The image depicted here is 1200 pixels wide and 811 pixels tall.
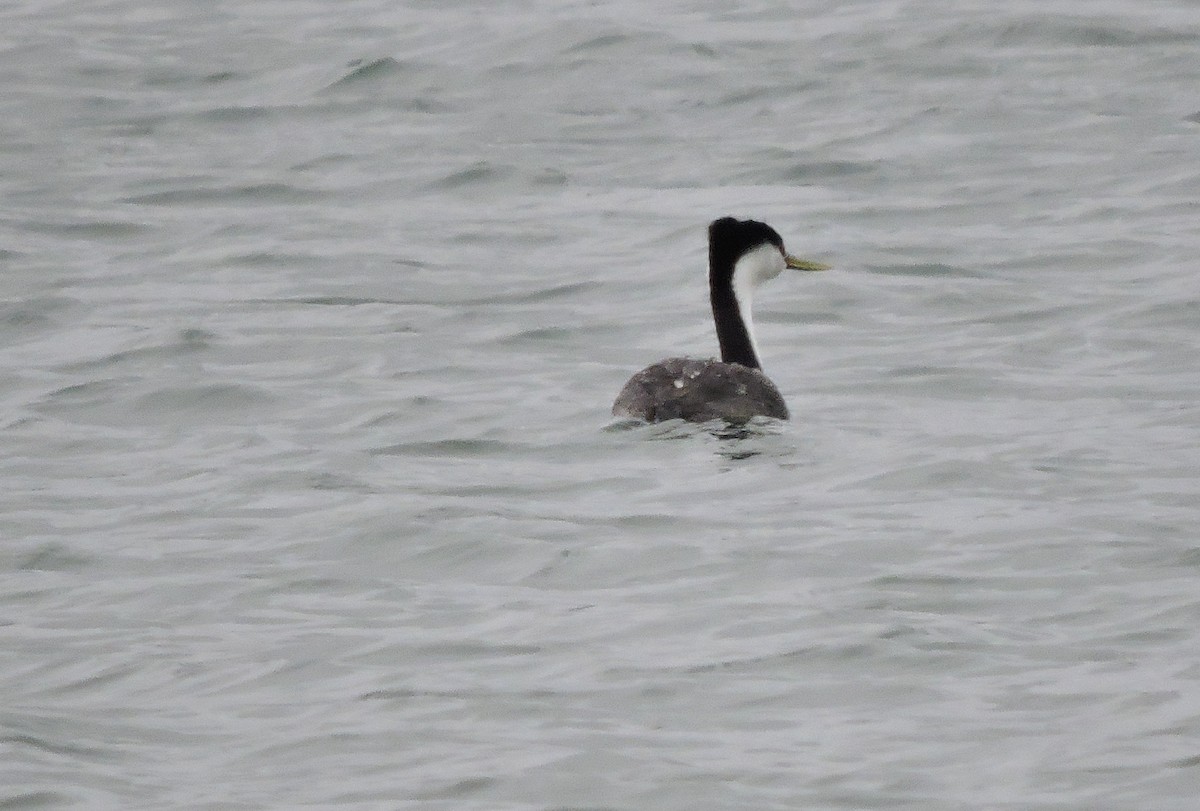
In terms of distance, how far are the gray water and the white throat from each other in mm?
481

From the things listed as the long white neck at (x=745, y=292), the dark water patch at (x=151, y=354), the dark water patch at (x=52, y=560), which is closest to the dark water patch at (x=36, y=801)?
the dark water patch at (x=52, y=560)

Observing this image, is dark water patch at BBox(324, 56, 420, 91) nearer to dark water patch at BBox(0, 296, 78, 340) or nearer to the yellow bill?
dark water patch at BBox(0, 296, 78, 340)

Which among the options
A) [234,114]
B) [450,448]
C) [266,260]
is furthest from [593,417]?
[234,114]

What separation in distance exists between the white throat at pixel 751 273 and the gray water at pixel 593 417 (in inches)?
18.9

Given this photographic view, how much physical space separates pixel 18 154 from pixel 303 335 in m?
6.39

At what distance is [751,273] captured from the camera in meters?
12.8

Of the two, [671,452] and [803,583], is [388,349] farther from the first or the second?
[803,583]

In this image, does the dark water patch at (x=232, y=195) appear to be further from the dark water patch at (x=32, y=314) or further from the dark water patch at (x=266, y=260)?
the dark water patch at (x=32, y=314)

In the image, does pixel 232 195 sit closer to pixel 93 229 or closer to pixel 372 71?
pixel 93 229

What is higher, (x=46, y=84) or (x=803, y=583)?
(x=46, y=84)

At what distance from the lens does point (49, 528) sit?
10469 millimetres

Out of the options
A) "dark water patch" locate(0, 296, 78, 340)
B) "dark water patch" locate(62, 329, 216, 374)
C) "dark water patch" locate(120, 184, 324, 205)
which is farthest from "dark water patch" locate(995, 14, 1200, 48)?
"dark water patch" locate(62, 329, 216, 374)

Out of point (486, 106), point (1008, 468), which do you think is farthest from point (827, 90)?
point (1008, 468)

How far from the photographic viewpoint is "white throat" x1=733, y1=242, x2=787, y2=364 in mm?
12664
